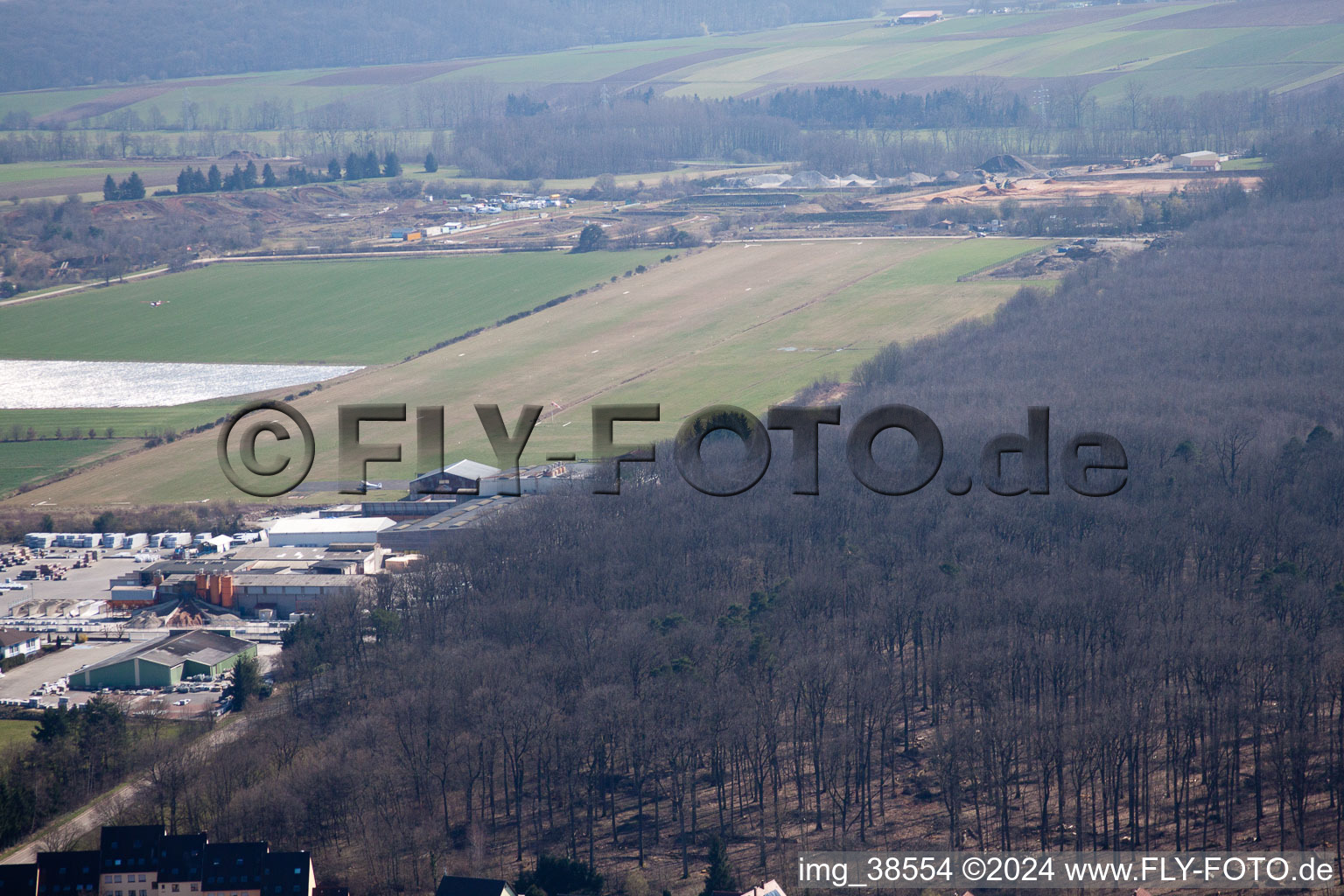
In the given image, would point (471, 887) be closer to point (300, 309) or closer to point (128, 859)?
point (128, 859)

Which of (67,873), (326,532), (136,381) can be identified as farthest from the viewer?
(136,381)

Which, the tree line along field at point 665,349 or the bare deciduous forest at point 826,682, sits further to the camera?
the tree line along field at point 665,349

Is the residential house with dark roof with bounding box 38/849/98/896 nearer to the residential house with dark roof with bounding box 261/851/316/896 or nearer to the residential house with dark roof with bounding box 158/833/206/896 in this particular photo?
the residential house with dark roof with bounding box 158/833/206/896

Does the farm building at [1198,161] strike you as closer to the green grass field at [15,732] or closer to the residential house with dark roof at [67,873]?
the green grass field at [15,732]

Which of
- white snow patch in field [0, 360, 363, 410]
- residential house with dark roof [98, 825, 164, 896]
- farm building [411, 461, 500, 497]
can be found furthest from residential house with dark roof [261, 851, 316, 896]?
white snow patch in field [0, 360, 363, 410]

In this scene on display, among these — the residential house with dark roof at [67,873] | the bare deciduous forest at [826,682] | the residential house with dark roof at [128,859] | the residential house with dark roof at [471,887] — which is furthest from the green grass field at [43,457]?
the residential house with dark roof at [471,887]

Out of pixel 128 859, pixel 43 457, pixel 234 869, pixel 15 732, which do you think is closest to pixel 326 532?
pixel 15 732
